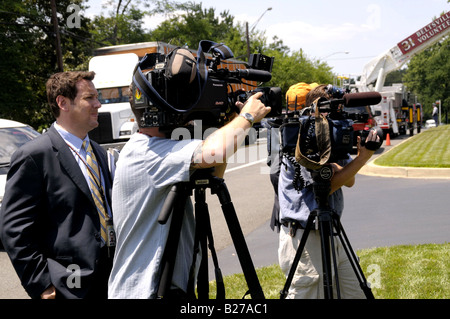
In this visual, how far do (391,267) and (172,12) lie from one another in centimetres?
4011

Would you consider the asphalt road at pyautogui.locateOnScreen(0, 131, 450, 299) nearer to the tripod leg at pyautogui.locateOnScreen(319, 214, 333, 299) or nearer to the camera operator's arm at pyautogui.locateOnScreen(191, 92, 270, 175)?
the tripod leg at pyautogui.locateOnScreen(319, 214, 333, 299)

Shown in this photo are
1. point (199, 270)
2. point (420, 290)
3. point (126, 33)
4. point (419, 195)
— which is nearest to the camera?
point (199, 270)

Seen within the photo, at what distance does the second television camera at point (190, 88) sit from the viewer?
221cm

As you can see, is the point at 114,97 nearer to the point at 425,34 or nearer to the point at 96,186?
the point at 425,34

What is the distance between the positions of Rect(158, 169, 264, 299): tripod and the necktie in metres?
0.59

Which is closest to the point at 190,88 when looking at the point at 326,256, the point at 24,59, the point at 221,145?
the point at 221,145

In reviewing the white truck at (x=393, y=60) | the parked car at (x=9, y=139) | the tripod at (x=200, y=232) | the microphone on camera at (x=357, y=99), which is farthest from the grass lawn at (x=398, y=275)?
the white truck at (x=393, y=60)

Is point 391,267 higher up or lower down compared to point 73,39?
lower down

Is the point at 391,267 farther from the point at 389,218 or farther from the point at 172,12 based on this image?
the point at 172,12

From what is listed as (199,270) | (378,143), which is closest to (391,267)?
(378,143)

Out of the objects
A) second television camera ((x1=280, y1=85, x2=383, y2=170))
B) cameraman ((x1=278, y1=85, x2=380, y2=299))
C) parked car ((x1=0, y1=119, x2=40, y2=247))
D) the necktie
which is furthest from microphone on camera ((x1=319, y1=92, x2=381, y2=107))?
parked car ((x1=0, y1=119, x2=40, y2=247))

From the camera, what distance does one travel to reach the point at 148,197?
2.21 metres

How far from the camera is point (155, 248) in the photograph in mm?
2213

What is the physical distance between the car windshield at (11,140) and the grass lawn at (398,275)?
4356mm
